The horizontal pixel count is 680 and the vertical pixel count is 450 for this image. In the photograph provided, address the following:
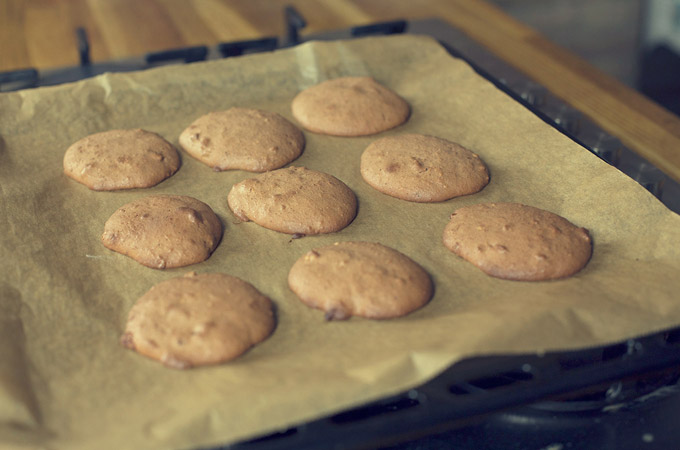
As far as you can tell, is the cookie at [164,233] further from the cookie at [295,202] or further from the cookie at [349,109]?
the cookie at [349,109]

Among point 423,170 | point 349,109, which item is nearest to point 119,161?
point 349,109

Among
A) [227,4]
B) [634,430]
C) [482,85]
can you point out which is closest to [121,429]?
[634,430]

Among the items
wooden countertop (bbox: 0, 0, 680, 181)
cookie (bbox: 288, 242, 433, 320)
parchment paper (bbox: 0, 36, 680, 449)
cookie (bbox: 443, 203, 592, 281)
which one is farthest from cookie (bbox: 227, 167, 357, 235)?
wooden countertop (bbox: 0, 0, 680, 181)

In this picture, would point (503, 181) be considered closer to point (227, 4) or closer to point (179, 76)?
point (179, 76)

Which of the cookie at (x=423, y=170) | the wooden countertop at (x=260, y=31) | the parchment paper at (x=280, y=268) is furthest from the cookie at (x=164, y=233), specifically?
the wooden countertop at (x=260, y=31)

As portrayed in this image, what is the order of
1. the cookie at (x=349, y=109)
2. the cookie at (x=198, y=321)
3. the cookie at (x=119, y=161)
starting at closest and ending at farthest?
the cookie at (x=198, y=321), the cookie at (x=119, y=161), the cookie at (x=349, y=109)
